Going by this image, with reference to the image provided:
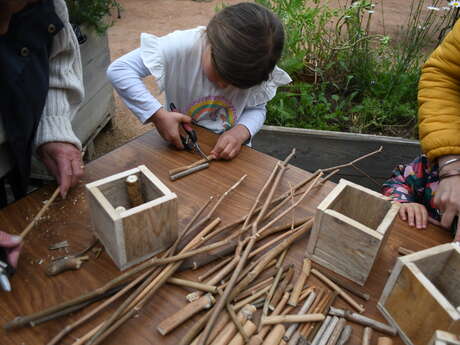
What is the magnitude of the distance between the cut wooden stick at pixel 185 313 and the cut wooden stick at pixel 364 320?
321 mm

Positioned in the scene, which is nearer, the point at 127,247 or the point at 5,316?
the point at 5,316

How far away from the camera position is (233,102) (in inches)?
75.1

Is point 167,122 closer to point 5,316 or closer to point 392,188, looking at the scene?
point 5,316

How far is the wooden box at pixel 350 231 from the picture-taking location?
0.99m

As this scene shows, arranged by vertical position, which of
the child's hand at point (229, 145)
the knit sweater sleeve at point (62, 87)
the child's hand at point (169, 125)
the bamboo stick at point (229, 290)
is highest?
the knit sweater sleeve at point (62, 87)

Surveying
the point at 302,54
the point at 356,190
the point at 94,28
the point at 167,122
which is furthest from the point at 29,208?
the point at 302,54

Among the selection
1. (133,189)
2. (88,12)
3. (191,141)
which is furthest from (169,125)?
(88,12)

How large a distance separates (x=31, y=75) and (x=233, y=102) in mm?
960

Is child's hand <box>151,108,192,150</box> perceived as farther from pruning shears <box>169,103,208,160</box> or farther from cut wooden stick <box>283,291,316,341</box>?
cut wooden stick <box>283,291,316,341</box>

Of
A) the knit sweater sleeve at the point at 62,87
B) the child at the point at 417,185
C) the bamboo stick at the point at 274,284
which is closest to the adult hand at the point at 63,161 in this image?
the knit sweater sleeve at the point at 62,87

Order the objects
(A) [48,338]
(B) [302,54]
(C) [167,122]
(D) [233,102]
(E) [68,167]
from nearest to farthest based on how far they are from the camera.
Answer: (A) [48,338] → (E) [68,167] → (C) [167,122] → (D) [233,102] → (B) [302,54]

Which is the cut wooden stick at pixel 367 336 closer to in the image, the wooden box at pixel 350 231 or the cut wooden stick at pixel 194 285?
the wooden box at pixel 350 231

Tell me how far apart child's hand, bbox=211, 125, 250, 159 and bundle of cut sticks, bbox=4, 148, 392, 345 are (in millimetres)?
348

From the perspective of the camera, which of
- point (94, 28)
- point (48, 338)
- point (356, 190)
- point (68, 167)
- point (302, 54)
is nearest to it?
point (48, 338)
